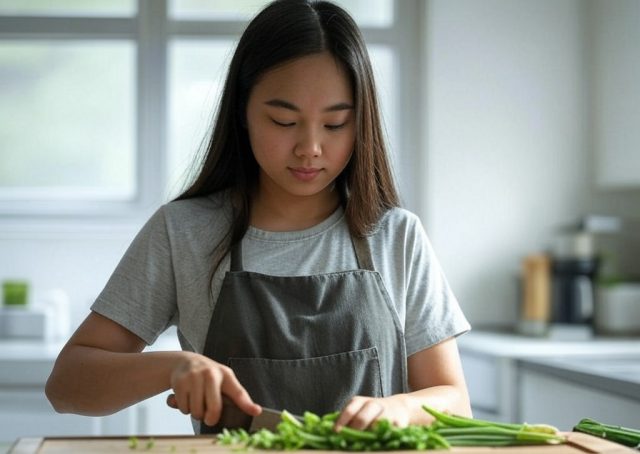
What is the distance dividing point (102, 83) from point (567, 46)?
1.60m

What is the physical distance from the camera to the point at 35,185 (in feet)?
11.3

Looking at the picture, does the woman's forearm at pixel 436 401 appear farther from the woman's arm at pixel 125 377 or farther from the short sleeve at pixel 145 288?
the short sleeve at pixel 145 288

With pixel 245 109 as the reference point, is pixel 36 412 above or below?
below

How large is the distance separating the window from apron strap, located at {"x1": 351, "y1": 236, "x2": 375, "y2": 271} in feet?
6.66

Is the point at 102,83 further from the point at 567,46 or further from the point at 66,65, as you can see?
the point at 567,46

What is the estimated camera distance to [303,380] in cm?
129

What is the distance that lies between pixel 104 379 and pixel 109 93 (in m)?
2.38

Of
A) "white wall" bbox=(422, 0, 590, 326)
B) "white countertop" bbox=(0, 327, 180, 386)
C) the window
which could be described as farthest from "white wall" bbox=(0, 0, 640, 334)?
"white countertop" bbox=(0, 327, 180, 386)

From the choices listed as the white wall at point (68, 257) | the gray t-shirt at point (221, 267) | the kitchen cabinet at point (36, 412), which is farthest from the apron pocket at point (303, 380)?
the white wall at point (68, 257)

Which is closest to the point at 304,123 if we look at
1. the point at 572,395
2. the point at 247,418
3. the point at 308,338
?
the point at 308,338

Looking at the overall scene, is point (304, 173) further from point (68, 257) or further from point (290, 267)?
point (68, 257)

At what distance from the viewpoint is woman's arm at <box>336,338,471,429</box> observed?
1084 millimetres

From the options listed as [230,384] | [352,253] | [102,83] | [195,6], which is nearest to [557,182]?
[195,6]

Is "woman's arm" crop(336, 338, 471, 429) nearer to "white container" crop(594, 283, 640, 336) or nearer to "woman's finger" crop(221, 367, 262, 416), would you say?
"woman's finger" crop(221, 367, 262, 416)
